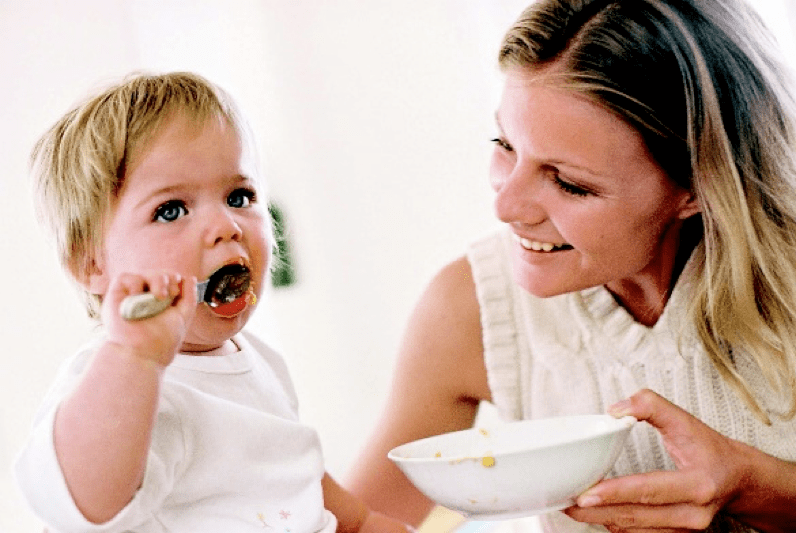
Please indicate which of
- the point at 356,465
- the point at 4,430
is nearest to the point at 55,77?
the point at 4,430

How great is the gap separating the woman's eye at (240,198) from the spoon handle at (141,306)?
25cm

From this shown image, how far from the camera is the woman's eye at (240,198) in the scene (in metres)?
1.09

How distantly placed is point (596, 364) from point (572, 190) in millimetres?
361

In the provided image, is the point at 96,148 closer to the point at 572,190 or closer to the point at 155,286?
the point at 155,286

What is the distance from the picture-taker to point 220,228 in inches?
40.1

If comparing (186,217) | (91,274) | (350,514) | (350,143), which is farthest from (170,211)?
(350,143)

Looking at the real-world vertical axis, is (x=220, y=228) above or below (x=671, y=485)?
above

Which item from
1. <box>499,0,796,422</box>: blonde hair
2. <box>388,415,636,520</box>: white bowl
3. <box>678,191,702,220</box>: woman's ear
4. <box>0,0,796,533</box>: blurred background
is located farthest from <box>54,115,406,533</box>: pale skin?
<box>0,0,796,533</box>: blurred background

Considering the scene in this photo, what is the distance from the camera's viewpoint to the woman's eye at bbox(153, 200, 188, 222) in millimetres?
1012

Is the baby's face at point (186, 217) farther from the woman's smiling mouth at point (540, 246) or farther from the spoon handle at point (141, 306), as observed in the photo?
the woman's smiling mouth at point (540, 246)

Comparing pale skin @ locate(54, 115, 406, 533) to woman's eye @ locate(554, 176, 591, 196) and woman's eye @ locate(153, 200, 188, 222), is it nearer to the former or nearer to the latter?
woman's eye @ locate(153, 200, 188, 222)

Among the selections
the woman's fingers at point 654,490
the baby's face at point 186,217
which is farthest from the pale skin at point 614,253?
the baby's face at point 186,217

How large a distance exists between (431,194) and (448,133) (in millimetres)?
188

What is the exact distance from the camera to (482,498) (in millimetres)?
961
